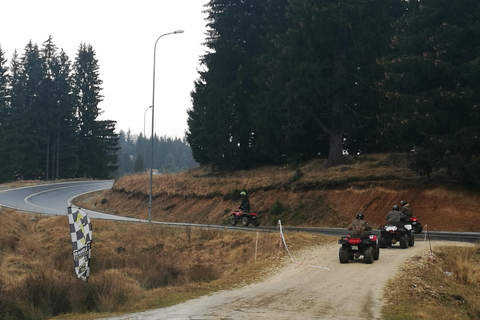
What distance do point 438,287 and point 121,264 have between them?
1365 cm

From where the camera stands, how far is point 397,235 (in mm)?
20859

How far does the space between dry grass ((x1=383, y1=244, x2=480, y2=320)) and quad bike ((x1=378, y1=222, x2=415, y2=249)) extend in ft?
4.04

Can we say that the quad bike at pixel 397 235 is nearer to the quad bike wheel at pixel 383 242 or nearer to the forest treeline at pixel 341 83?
the quad bike wheel at pixel 383 242

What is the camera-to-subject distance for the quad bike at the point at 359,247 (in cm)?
1725

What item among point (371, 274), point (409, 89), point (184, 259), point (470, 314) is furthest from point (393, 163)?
point (470, 314)

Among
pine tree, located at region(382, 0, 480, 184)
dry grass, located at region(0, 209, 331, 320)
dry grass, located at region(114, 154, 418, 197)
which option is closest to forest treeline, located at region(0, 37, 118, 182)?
dry grass, located at region(114, 154, 418, 197)

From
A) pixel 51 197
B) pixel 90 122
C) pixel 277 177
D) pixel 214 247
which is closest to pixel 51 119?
pixel 90 122

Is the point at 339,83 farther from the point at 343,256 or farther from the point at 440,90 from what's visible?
the point at 343,256

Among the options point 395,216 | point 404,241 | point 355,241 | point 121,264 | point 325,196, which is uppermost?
point 325,196

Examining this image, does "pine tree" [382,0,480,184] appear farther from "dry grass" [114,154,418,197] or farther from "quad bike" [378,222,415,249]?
"quad bike" [378,222,415,249]

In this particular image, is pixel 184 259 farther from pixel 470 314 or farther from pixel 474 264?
pixel 470 314

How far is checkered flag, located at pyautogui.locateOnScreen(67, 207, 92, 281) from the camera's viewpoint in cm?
1523

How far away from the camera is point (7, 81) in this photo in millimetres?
81812

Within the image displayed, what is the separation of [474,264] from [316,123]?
20456 millimetres
